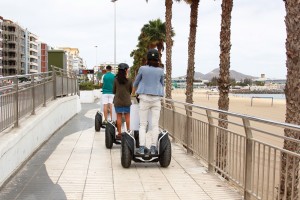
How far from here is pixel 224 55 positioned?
12.6 metres

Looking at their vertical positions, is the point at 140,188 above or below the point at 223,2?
below

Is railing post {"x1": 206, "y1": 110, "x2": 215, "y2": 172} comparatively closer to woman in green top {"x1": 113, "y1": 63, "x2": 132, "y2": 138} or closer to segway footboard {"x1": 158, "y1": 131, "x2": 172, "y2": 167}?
segway footboard {"x1": 158, "y1": 131, "x2": 172, "y2": 167}

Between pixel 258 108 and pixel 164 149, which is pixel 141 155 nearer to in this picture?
pixel 164 149

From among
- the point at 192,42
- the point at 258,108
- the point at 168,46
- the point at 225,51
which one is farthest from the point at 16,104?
the point at 258,108

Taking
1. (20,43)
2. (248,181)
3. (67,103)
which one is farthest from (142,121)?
(20,43)

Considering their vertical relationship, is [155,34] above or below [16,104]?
above

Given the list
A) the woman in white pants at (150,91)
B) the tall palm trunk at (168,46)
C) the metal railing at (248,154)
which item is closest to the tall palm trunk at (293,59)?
the metal railing at (248,154)

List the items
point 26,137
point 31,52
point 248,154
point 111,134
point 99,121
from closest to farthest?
point 248,154
point 26,137
point 111,134
point 99,121
point 31,52

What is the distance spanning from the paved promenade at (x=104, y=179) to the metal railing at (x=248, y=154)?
25 cm

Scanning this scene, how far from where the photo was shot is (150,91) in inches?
281

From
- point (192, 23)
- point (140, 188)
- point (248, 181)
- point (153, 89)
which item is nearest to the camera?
point (248, 181)

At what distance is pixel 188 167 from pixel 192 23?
1201 centimetres

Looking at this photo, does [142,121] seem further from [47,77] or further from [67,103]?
[67,103]

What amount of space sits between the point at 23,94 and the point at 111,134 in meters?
2.07
